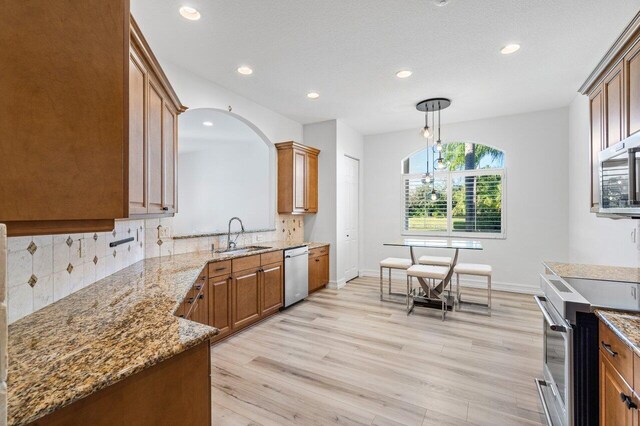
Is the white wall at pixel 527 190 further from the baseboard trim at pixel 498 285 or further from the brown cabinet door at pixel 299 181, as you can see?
→ the brown cabinet door at pixel 299 181

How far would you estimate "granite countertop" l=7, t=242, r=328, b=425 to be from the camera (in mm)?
839

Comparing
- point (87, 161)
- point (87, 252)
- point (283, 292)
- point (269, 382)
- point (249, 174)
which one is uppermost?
point (249, 174)

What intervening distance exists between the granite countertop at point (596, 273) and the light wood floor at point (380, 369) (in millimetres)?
917

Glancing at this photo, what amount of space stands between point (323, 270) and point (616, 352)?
13.3 ft

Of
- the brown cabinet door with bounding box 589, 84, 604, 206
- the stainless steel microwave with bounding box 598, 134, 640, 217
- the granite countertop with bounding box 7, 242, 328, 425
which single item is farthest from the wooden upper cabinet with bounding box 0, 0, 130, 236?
the brown cabinet door with bounding box 589, 84, 604, 206

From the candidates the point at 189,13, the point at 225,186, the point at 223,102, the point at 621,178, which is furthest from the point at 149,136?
the point at 225,186

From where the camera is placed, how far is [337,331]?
342 centimetres

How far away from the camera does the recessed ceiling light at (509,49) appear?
9.36 feet

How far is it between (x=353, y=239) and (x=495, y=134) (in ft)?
10.3

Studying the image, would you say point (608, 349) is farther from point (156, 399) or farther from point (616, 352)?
point (156, 399)

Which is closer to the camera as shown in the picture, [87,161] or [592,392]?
[87,161]

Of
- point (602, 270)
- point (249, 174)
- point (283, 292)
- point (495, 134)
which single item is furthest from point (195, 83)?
point (495, 134)

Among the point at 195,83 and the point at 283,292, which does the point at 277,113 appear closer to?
the point at 195,83

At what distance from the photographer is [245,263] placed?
3.42 metres
